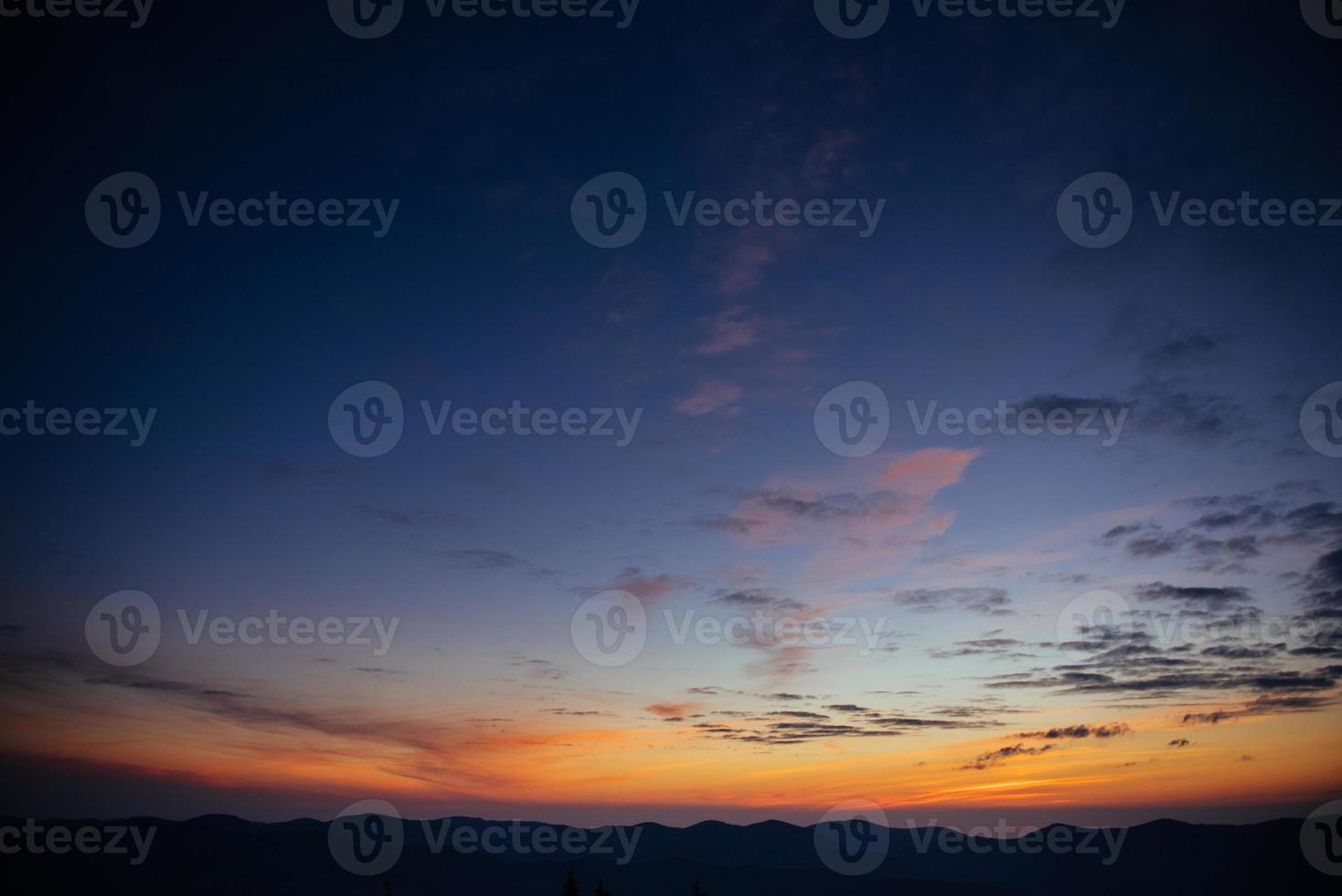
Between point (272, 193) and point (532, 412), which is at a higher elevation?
point (272, 193)

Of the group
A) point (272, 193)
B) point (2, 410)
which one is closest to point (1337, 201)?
point (272, 193)

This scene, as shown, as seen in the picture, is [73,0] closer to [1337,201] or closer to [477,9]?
[477,9]

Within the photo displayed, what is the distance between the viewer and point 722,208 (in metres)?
35.9

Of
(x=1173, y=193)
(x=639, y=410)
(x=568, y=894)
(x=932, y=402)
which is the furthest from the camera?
(x=639, y=410)

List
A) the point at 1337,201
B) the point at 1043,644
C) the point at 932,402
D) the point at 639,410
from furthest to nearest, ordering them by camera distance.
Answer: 1. the point at 1043,644
2. the point at 639,410
3. the point at 932,402
4. the point at 1337,201

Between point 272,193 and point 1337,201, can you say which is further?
point 1337,201

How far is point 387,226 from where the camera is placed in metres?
37.3

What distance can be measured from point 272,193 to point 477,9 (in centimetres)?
1402

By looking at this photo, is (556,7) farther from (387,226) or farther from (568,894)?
(568,894)

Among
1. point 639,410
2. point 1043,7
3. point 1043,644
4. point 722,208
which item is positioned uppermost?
point 1043,7

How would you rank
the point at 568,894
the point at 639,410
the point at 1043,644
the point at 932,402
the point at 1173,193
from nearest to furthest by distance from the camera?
1. the point at 1173,193
2. the point at 568,894
3. the point at 932,402
4. the point at 639,410
5. the point at 1043,644

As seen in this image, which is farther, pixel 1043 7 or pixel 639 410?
pixel 639 410

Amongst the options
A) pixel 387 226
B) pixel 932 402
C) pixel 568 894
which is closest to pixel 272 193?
pixel 387 226

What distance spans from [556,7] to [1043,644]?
58.9 m
